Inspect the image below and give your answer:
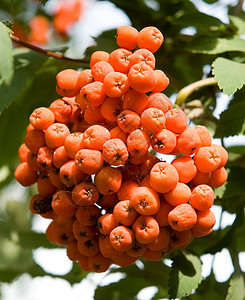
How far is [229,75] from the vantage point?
5.13ft

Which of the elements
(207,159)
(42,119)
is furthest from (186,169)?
(42,119)

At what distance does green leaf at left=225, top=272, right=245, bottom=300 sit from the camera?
5.75ft

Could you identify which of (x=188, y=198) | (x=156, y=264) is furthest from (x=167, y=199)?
(x=156, y=264)

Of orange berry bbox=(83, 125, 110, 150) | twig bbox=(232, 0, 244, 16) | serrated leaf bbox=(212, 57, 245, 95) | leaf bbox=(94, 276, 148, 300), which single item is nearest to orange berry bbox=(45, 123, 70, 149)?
orange berry bbox=(83, 125, 110, 150)

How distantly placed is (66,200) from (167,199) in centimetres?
31

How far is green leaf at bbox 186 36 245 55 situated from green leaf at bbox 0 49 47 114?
631 mm

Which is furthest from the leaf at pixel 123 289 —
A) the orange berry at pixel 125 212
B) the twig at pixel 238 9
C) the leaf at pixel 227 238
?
the twig at pixel 238 9

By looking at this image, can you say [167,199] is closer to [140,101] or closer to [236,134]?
[140,101]

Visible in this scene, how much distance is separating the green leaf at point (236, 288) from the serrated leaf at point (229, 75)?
759 mm

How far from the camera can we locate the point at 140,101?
140 cm

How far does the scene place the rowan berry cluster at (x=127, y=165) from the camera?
1.36 metres

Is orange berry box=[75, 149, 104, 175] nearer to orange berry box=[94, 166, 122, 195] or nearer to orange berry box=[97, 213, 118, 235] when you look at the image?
orange berry box=[94, 166, 122, 195]

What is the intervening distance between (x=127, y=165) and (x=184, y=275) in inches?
18.6

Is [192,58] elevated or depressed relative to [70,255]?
elevated
